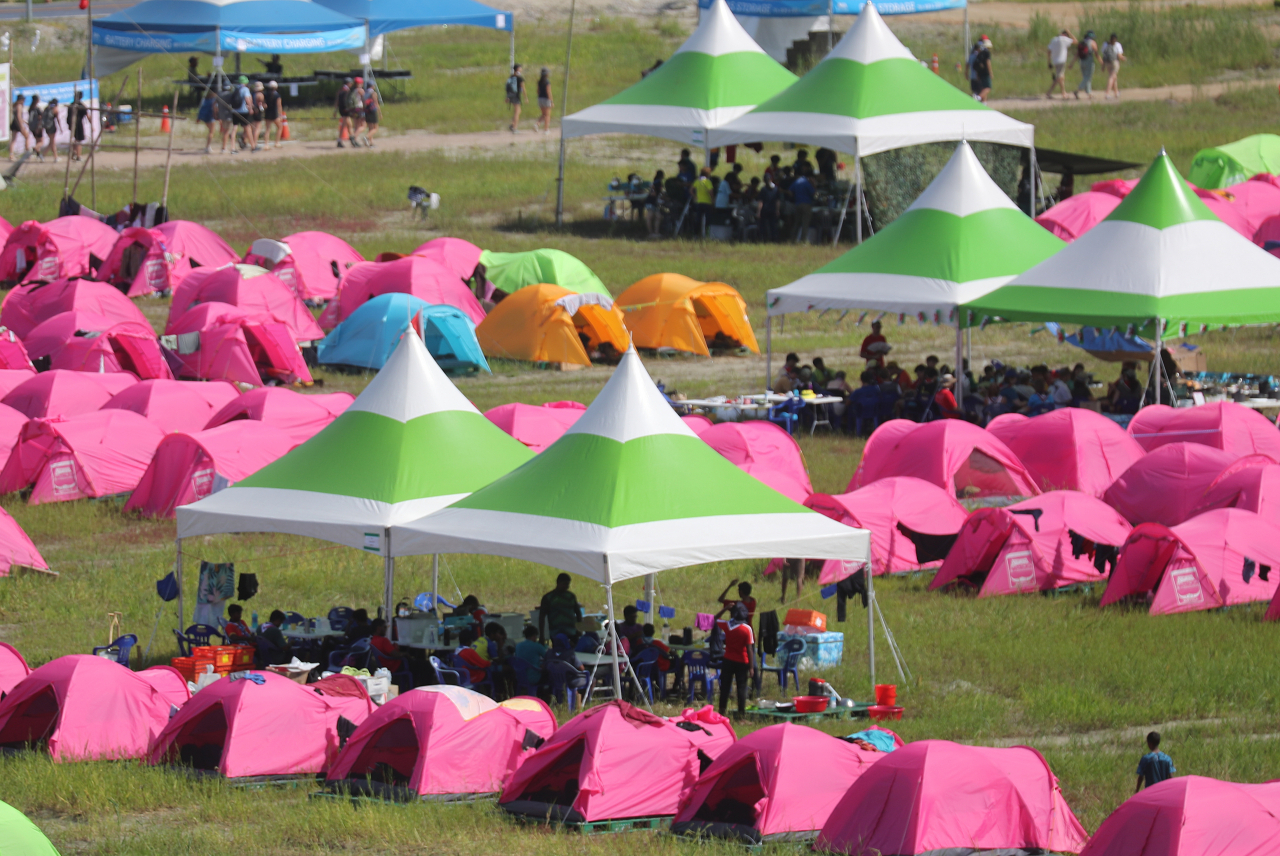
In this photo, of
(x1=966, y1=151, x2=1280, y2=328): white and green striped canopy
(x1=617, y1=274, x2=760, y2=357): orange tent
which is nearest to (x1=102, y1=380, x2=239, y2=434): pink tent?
(x1=617, y1=274, x2=760, y2=357): orange tent

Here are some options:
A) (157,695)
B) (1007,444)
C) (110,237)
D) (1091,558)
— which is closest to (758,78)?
(110,237)

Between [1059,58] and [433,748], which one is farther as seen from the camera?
[1059,58]

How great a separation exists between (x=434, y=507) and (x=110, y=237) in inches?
807

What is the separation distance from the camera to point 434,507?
52.2 ft

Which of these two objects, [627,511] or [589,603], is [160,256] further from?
[627,511]

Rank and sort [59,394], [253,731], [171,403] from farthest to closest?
1. [59,394]
2. [171,403]
3. [253,731]

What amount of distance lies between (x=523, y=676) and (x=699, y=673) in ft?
4.80

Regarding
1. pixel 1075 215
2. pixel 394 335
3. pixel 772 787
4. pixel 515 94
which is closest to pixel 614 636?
pixel 772 787

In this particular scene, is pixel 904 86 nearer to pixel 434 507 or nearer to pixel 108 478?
pixel 108 478

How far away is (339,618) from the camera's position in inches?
639

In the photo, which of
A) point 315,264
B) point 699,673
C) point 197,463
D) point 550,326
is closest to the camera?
point 699,673

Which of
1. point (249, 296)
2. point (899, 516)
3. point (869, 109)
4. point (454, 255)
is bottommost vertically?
point (899, 516)

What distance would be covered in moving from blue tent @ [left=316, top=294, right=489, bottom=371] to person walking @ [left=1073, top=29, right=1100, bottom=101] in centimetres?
2741

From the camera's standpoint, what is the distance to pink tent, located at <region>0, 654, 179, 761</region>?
1312 cm
